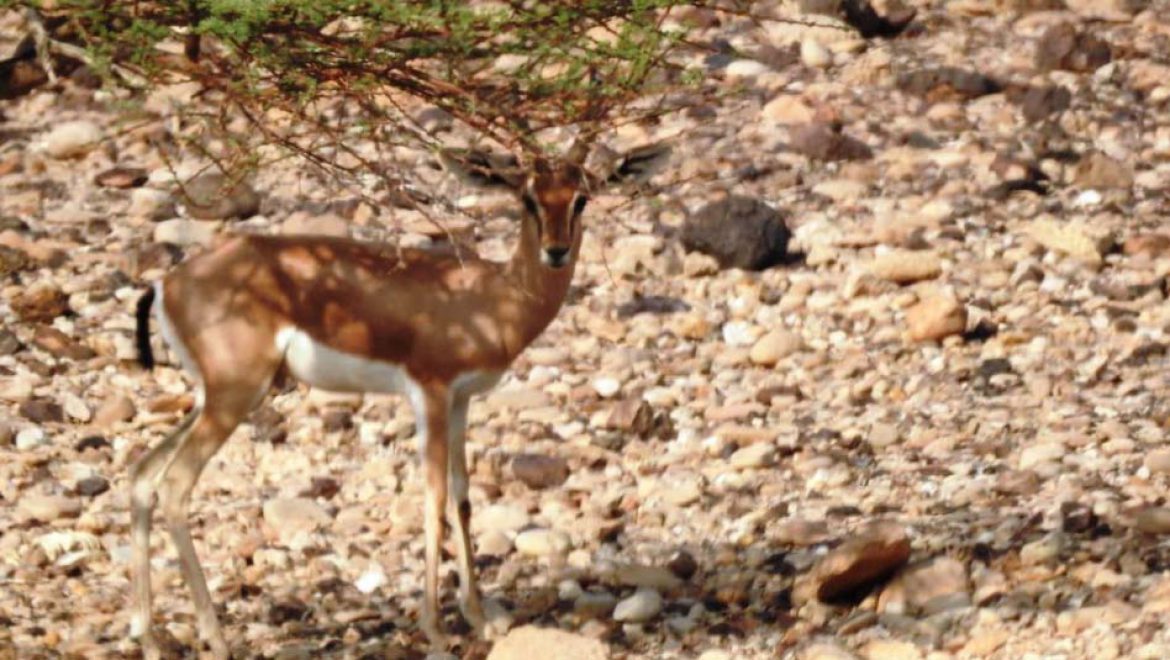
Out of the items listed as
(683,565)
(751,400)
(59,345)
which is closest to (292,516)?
(683,565)

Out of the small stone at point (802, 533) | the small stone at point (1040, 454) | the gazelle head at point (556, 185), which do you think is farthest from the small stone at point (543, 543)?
the small stone at point (1040, 454)

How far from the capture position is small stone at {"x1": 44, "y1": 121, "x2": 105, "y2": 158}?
13.7 meters

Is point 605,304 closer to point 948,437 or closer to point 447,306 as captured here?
point 948,437

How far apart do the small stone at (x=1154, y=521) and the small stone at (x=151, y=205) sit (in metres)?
6.52

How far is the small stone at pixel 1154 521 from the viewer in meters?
8.20

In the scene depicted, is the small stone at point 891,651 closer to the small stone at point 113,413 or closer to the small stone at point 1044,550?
the small stone at point 1044,550

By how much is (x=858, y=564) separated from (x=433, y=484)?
5.24 ft

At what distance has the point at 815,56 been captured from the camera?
14.4 metres

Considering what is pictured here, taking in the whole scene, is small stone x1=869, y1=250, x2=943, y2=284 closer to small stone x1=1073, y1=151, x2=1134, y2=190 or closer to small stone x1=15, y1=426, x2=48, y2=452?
small stone x1=1073, y1=151, x2=1134, y2=190

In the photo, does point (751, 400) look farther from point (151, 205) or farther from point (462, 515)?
point (151, 205)

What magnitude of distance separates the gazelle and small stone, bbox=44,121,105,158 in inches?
225

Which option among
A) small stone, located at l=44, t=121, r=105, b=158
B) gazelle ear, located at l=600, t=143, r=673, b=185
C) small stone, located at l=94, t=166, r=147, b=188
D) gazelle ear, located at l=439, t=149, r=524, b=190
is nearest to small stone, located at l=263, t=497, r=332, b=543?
gazelle ear, located at l=439, t=149, r=524, b=190

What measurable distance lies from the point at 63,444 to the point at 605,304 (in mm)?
3081

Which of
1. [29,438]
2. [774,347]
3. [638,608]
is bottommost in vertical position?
[29,438]
